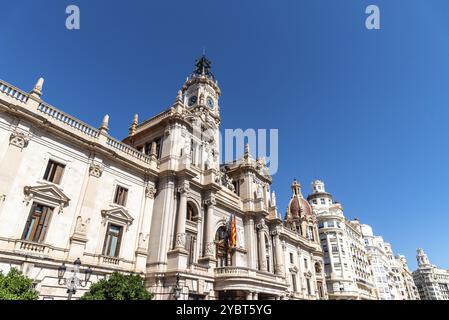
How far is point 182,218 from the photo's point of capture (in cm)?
2525

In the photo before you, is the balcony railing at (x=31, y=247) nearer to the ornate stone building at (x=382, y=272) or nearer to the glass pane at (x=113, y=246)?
the glass pane at (x=113, y=246)

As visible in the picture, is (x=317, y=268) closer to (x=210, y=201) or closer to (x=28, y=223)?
(x=210, y=201)

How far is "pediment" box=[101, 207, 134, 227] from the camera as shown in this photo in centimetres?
2181

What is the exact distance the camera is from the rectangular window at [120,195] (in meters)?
23.3

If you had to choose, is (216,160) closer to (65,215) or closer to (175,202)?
(175,202)

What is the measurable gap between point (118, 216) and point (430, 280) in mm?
179673

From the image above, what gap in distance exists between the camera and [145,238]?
78.6 feet

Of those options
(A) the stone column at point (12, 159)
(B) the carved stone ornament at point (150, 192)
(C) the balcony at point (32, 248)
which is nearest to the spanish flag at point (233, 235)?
(B) the carved stone ornament at point (150, 192)

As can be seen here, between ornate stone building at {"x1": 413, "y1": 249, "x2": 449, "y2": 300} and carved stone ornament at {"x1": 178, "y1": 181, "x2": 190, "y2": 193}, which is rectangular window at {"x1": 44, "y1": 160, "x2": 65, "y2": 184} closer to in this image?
carved stone ornament at {"x1": 178, "y1": 181, "x2": 190, "y2": 193}

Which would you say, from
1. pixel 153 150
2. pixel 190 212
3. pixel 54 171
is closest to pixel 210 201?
pixel 190 212

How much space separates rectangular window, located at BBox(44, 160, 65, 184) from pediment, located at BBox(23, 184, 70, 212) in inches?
28.2

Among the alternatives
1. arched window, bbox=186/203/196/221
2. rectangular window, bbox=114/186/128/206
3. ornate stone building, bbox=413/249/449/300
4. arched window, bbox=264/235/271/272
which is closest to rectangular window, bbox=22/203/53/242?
rectangular window, bbox=114/186/128/206

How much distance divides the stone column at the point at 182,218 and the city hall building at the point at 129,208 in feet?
0.31
